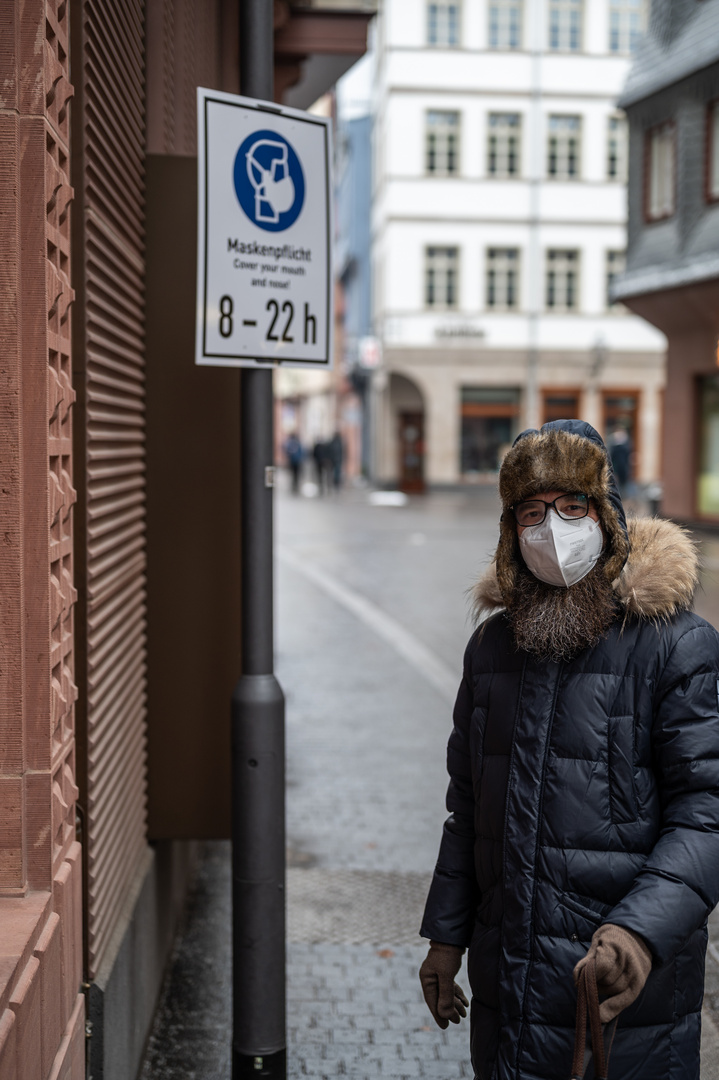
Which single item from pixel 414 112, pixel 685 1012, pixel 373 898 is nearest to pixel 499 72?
pixel 414 112

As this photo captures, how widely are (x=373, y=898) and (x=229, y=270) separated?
3065 millimetres

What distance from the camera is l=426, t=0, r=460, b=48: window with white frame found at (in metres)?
38.8

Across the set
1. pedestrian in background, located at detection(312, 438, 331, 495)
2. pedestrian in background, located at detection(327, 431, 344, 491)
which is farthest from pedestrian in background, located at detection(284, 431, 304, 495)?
pedestrian in background, located at detection(327, 431, 344, 491)

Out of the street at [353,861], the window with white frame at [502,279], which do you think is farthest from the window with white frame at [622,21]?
the street at [353,861]

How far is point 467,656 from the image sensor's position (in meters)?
2.91

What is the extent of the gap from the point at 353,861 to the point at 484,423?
34276 mm

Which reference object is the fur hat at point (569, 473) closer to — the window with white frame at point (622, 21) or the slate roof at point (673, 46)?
the slate roof at point (673, 46)

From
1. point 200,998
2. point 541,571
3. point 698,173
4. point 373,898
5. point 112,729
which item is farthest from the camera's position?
point 698,173

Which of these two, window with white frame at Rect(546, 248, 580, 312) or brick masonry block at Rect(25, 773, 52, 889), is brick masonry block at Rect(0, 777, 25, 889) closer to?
brick masonry block at Rect(25, 773, 52, 889)

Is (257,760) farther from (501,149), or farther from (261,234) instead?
(501,149)

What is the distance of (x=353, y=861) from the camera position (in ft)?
20.0

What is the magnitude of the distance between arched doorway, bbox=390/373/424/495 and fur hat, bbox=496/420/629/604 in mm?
36423

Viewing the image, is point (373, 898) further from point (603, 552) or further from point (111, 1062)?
point (603, 552)

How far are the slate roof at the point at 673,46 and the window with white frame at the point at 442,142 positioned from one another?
15.1 m
